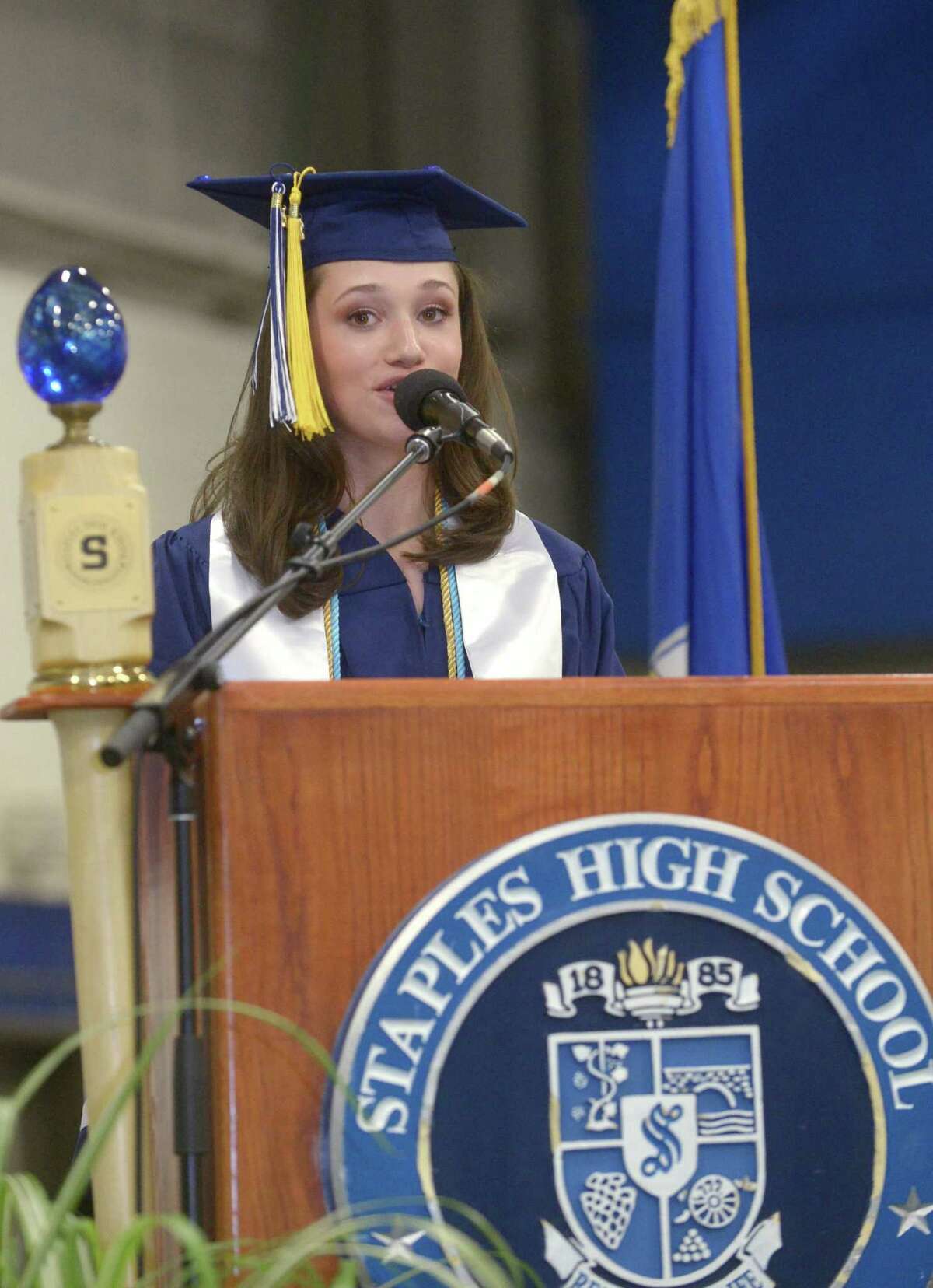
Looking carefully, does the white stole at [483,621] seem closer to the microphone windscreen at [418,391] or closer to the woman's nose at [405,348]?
the woman's nose at [405,348]

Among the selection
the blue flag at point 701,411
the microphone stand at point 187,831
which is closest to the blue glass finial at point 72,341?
the microphone stand at point 187,831

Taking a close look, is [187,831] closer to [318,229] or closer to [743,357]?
[318,229]

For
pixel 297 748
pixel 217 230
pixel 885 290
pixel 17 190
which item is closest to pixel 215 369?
pixel 217 230

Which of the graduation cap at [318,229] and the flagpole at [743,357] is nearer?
the graduation cap at [318,229]

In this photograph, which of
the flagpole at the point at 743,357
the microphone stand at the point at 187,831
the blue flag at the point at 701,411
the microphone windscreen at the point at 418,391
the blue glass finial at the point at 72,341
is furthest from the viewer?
the blue flag at the point at 701,411

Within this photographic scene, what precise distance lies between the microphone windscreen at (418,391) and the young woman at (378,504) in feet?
1.23

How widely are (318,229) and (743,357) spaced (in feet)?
3.58

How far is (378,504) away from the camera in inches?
97.1

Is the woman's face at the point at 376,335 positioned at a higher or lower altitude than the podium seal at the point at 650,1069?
higher

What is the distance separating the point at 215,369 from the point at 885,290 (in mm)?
2266

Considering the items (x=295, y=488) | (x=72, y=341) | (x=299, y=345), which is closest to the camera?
(x=72, y=341)

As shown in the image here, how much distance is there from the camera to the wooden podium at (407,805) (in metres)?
1.41

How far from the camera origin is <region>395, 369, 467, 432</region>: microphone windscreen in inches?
74.6

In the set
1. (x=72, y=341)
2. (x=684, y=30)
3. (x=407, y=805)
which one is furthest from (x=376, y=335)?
(x=684, y=30)
